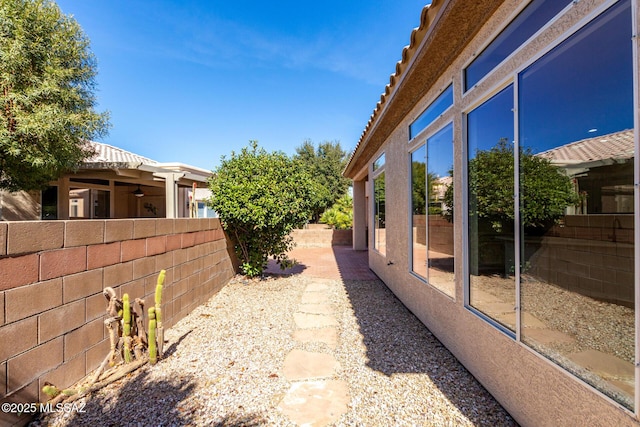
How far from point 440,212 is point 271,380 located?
3053mm

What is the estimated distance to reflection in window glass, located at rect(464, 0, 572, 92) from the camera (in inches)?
85.6

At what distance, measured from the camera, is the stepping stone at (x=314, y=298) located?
20.5 feet

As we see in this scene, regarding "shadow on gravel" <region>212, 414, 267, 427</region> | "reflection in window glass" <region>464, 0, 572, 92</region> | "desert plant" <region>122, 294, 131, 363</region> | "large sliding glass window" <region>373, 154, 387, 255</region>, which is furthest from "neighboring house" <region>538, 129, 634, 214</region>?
"large sliding glass window" <region>373, 154, 387, 255</region>

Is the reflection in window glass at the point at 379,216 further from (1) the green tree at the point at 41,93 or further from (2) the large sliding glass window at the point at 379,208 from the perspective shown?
(1) the green tree at the point at 41,93

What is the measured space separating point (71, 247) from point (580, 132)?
14.6 ft

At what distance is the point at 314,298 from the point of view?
21.4 ft

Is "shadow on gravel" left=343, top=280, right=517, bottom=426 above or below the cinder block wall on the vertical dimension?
below

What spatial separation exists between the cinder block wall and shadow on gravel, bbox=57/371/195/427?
395 mm

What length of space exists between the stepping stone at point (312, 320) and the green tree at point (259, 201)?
99.7 inches

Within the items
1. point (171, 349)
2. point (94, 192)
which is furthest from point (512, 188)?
point (94, 192)

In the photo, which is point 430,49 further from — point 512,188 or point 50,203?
point 50,203

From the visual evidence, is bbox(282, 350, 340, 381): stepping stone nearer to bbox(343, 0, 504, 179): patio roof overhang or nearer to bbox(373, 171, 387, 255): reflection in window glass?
bbox(343, 0, 504, 179): patio roof overhang

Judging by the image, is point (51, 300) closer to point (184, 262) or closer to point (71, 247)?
point (71, 247)

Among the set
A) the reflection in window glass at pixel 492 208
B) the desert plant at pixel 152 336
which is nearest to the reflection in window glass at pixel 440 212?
the reflection in window glass at pixel 492 208
